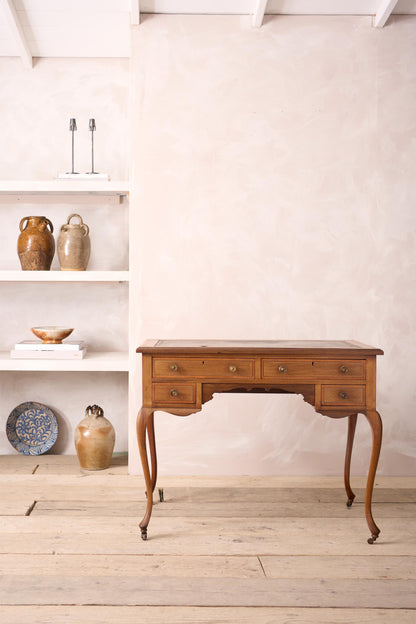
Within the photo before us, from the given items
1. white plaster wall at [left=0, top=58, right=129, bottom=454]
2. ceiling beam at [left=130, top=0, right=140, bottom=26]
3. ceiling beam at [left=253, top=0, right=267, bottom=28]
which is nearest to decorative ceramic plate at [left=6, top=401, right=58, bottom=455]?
white plaster wall at [left=0, top=58, right=129, bottom=454]

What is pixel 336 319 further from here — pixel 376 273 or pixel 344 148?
pixel 344 148

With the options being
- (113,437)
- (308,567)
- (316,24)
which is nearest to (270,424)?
(113,437)

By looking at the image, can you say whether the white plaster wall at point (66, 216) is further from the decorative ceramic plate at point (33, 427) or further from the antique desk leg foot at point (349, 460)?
the antique desk leg foot at point (349, 460)

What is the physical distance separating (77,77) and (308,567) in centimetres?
318

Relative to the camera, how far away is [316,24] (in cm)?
317

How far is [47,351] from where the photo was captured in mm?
3223

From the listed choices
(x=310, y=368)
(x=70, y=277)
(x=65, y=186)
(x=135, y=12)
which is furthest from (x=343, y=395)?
(x=135, y=12)

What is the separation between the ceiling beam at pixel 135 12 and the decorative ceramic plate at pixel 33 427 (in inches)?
96.3

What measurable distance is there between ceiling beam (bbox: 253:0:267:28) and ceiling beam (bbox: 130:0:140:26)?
2.19 feet

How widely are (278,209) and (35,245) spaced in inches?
58.4

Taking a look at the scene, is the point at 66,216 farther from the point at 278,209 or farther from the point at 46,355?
the point at 278,209

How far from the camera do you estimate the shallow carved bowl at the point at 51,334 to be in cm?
327

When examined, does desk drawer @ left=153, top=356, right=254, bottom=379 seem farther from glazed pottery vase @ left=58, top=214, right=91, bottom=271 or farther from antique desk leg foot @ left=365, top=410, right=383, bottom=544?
glazed pottery vase @ left=58, top=214, right=91, bottom=271

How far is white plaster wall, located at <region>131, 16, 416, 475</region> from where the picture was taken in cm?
317
